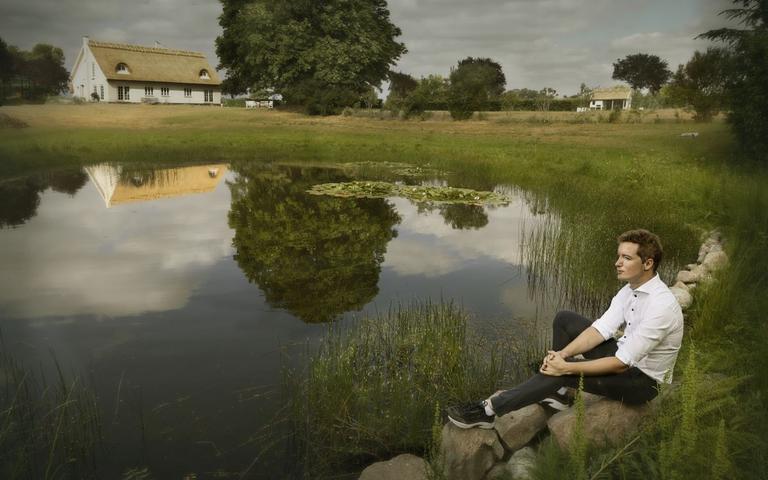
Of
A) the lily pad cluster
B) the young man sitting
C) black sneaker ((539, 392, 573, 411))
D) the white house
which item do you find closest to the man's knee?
the young man sitting

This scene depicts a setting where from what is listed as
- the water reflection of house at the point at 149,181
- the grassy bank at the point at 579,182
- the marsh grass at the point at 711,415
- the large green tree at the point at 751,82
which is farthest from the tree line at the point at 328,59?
the marsh grass at the point at 711,415

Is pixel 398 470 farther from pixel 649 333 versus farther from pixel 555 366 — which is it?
pixel 649 333

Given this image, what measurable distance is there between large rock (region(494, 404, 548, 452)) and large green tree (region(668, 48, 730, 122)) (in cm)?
1821

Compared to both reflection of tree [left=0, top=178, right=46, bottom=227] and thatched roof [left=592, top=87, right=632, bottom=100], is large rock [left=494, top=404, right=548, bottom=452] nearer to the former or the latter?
reflection of tree [left=0, top=178, right=46, bottom=227]

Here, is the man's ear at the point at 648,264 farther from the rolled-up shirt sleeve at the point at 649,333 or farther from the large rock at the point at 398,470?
the large rock at the point at 398,470

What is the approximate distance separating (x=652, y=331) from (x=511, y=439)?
4.42 ft

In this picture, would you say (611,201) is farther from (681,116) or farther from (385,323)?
(681,116)

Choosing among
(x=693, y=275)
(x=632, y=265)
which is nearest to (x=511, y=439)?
(x=632, y=265)

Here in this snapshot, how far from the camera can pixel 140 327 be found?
24.1 ft

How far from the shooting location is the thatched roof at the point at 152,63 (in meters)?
52.0

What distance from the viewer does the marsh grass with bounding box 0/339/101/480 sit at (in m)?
4.32

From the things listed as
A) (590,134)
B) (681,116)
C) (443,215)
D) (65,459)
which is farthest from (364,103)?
(65,459)

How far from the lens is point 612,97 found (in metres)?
71.2

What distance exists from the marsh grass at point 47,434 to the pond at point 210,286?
180 millimetres
